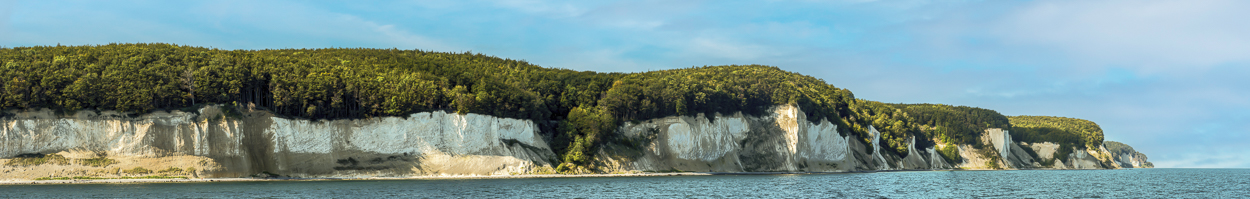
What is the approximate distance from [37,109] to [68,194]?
72.9 feet

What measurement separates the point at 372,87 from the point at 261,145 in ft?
38.8

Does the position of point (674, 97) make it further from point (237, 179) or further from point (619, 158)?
point (237, 179)

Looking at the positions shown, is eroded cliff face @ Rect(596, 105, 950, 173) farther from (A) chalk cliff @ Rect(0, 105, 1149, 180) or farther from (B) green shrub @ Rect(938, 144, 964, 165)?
(B) green shrub @ Rect(938, 144, 964, 165)

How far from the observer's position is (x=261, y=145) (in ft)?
233

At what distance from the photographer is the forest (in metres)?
66.6

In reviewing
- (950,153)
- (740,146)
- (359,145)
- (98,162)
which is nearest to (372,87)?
(359,145)

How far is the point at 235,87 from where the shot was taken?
7012 cm

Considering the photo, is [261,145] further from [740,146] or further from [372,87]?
[740,146]

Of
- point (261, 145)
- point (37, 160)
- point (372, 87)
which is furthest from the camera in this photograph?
point (372, 87)

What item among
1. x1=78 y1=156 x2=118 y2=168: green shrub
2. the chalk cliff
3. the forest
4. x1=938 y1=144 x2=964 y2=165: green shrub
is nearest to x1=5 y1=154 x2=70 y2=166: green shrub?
the chalk cliff

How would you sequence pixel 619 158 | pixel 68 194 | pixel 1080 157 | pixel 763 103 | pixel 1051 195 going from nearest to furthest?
pixel 68 194 → pixel 1051 195 → pixel 619 158 → pixel 763 103 → pixel 1080 157

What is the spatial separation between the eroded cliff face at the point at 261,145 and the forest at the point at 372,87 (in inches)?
51.7

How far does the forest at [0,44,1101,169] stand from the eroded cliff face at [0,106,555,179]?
4.31 feet

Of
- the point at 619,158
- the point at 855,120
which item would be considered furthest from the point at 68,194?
the point at 855,120
